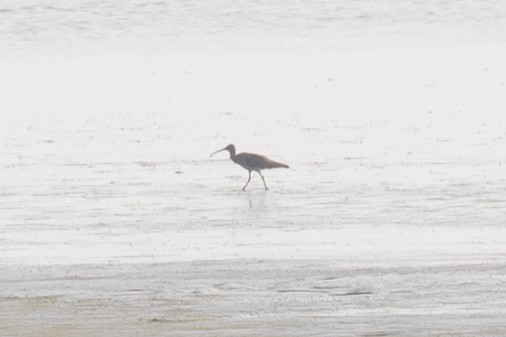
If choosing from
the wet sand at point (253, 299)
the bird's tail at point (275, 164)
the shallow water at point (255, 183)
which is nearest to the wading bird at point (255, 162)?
the bird's tail at point (275, 164)

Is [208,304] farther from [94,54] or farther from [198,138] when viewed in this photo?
[94,54]

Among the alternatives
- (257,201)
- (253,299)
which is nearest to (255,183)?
(257,201)

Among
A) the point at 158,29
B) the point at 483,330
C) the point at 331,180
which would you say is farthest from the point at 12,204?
the point at 158,29

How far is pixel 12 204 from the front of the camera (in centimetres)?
1803

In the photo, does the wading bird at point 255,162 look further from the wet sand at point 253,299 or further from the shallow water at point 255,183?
the wet sand at point 253,299

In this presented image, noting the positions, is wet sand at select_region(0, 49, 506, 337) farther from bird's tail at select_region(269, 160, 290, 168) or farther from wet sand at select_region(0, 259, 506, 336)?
bird's tail at select_region(269, 160, 290, 168)

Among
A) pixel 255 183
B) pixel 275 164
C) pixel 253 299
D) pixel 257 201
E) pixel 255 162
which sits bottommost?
pixel 255 183

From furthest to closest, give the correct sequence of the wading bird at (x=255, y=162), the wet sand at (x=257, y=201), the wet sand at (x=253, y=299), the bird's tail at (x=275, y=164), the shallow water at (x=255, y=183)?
the bird's tail at (x=275, y=164) → the wading bird at (x=255, y=162) → the shallow water at (x=255, y=183) → the wet sand at (x=257, y=201) → the wet sand at (x=253, y=299)

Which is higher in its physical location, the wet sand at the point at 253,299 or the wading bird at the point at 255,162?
the wet sand at the point at 253,299

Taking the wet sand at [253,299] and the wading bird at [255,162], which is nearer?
the wet sand at [253,299]

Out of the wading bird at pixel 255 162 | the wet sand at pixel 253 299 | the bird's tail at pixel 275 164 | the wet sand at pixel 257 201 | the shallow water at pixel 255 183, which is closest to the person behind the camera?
the wet sand at pixel 253 299

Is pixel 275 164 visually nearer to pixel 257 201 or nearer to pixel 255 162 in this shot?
pixel 255 162

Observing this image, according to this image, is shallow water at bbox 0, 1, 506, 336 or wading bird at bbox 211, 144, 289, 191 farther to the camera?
wading bird at bbox 211, 144, 289, 191

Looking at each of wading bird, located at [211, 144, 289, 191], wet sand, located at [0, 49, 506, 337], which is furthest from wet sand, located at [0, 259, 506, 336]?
wading bird, located at [211, 144, 289, 191]
